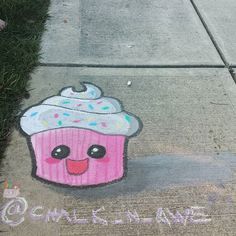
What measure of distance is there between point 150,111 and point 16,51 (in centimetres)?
130

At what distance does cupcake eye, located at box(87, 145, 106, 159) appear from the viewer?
287 centimetres

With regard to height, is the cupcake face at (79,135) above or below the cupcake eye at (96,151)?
below

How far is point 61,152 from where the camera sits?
9.41ft

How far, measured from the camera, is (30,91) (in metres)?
3.41

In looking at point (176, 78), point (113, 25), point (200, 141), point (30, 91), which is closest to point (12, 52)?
point (30, 91)

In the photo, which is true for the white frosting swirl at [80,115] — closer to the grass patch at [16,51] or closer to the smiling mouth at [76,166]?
the grass patch at [16,51]

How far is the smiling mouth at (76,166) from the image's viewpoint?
9.02 ft

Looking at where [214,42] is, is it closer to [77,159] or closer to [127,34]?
[127,34]

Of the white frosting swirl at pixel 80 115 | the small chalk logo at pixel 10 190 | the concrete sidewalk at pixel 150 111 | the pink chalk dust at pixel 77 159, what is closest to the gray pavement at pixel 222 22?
the concrete sidewalk at pixel 150 111

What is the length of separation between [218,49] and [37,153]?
2.05 metres

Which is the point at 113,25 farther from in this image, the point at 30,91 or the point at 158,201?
the point at 158,201

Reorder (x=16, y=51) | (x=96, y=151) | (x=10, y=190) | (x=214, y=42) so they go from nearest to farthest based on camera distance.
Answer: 1. (x=10, y=190)
2. (x=96, y=151)
3. (x=16, y=51)
4. (x=214, y=42)

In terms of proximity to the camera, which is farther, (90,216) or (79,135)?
(79,135)

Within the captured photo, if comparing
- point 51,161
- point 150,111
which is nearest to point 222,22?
point 150,111
